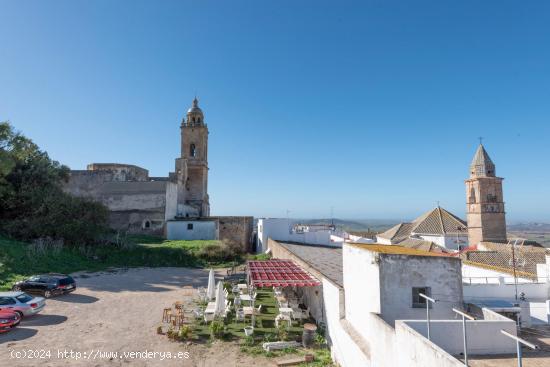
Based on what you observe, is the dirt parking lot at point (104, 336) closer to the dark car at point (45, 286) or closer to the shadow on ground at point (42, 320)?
the shadow on ground at point (42, 320)

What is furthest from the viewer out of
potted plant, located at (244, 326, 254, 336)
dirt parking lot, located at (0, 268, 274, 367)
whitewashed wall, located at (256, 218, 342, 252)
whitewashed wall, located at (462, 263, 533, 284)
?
whitewashed wall, located at (256, 218, 342, 252)

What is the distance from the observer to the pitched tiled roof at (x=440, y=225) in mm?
35819

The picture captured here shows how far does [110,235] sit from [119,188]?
7483 mm

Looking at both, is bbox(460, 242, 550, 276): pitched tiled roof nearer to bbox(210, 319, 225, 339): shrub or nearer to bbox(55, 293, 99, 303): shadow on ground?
bbox(210, 319, 225, 339): shrub

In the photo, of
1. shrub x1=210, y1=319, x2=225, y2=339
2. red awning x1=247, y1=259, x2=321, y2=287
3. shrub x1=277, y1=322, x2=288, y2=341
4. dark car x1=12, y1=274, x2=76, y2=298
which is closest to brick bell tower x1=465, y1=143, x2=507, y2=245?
red awning x1=247, y1=259, x2=321, y2=287

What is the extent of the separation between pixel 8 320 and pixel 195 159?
108 feet

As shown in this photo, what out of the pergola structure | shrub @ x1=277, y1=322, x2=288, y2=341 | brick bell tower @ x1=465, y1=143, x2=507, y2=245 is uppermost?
brick bell tower @ x1=465, y1=143, x2=507, y2=245

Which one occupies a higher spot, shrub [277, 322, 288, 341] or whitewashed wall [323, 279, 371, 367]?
whitewashed wall [323, 279, 371, 367]

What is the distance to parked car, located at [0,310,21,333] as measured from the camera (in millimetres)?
10805

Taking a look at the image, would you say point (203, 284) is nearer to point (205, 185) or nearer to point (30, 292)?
point (30, 292)

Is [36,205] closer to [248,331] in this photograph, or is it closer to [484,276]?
[248,331]

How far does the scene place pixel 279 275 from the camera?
1370 centimetres

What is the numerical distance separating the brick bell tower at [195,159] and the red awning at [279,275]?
90.2 feet

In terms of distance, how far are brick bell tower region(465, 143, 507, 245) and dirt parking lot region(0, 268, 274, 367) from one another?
3272 centimetres
